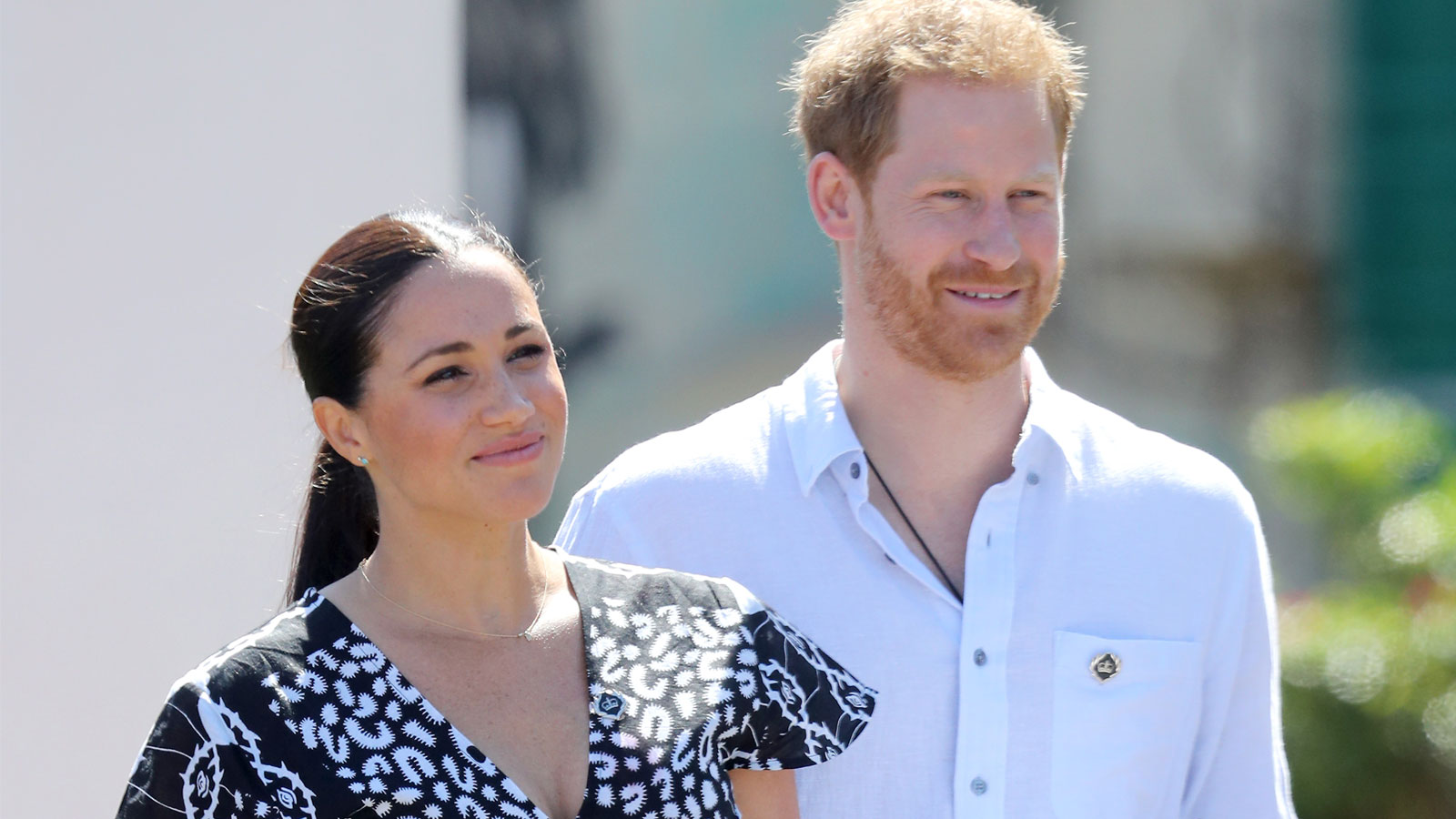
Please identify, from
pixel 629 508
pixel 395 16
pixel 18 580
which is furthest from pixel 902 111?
pixel 18 580

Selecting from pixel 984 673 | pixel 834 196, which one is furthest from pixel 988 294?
pixel 984 673

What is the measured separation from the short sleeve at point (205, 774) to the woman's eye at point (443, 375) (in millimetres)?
405

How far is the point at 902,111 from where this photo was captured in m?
2.18

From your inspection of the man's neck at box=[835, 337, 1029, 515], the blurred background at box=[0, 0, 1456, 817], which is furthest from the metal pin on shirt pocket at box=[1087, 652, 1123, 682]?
the blurred background at box=[0, 0, 1456, 817]

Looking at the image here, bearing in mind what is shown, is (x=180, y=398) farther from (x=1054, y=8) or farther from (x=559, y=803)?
(x=1054, y=8)

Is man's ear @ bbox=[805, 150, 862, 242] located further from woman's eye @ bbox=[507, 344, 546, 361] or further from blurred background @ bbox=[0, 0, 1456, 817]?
blurred background @ bbox=[0, 0, 1456, 817]

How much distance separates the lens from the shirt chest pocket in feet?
6.60

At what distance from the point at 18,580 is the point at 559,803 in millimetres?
2052

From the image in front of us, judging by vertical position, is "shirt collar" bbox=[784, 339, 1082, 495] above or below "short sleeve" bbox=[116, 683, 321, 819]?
above

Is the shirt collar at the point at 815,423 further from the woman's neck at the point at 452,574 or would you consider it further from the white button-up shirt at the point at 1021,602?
the woman's neck at the point at 452,574

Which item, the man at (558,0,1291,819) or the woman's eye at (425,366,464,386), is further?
the man at (558,0,1291,819)

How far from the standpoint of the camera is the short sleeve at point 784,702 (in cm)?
178

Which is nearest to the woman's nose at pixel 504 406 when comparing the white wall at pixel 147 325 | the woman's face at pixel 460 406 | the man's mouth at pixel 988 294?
the woman's face at pixel 460 406

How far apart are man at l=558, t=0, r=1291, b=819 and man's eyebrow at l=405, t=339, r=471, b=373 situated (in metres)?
0.48
